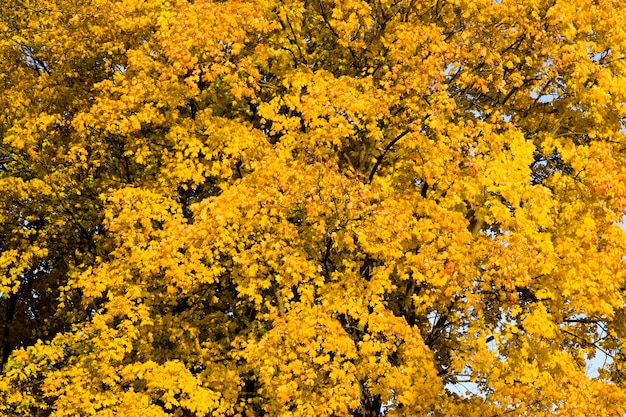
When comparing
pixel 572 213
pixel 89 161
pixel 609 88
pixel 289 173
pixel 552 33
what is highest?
pixel 552 33

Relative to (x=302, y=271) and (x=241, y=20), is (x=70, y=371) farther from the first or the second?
(x=241, y=20)

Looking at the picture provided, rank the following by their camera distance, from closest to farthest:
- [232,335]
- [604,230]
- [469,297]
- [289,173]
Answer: [469,297] < [289,173] < [604,230] < [232,335]

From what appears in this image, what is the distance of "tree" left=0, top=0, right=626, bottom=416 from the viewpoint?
1105 cm

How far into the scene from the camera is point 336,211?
36.6 feet

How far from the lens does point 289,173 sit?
444 inches

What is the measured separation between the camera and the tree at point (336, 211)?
36.3ft

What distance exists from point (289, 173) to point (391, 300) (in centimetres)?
530

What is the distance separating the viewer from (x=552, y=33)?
13492 mm

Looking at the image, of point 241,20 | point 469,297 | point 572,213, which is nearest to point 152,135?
point 241,20

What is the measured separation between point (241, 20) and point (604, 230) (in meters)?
8.65

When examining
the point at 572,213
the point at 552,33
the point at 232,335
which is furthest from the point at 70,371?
the point at 552,33

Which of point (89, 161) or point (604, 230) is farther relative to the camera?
point (89, 161)

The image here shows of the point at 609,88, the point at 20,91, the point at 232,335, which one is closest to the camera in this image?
the point at 609,88

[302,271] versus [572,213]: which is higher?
[572,213]
